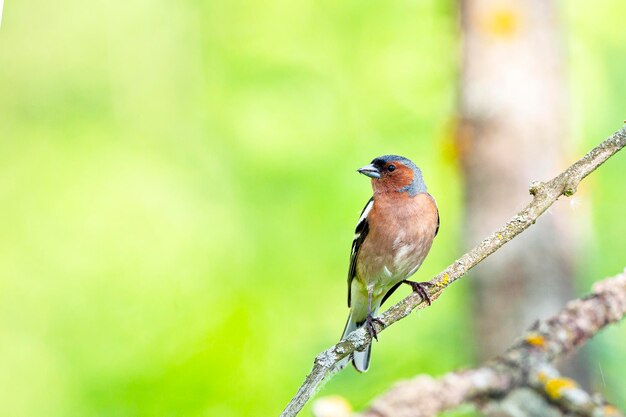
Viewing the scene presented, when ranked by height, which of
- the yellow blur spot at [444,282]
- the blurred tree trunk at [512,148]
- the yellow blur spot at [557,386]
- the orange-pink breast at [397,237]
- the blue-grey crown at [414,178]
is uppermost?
the blurred tree trunk at [512,148]

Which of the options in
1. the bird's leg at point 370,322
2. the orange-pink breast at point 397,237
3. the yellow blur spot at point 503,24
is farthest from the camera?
the yellow blur spot at point 503,24

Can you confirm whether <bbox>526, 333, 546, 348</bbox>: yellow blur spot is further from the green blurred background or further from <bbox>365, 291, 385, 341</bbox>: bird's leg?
the green blurred background

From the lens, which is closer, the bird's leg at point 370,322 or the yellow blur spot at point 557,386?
the bird's leg at point 370,322

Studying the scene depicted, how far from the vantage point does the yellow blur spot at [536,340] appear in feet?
13.8

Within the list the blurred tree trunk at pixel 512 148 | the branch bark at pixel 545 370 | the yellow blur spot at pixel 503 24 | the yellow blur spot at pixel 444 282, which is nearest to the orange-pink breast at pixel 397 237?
the branch bark at pixel 545 370

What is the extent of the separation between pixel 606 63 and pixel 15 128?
10051 millimetres

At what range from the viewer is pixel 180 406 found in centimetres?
852

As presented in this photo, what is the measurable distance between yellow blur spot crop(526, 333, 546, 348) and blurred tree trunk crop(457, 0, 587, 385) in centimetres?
183

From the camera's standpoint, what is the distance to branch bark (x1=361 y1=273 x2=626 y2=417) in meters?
3.82

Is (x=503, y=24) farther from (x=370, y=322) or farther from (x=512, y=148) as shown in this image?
(x=370, y=322)

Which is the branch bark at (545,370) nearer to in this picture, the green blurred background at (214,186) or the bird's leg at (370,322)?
the bird's leg at (370,322)

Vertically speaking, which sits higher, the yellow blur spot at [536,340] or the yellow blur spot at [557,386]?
the yellow blur spot at [536,340]

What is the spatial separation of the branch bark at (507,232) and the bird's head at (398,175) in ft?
5.35

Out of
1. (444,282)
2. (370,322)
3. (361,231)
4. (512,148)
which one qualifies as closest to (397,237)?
(361,231)
